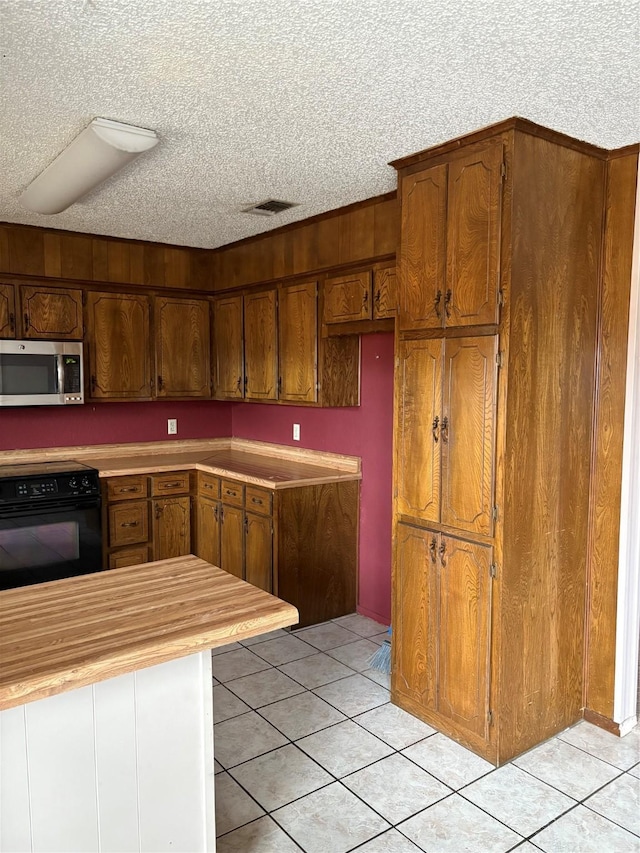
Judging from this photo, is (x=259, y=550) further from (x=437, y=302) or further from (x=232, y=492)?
(x=437, y=302)

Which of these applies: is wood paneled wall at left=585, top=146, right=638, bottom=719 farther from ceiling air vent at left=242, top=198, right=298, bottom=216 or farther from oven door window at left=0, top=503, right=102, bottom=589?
oven door window at left=0, top=503, right=102, bottom=589

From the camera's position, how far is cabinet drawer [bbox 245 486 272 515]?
3945 mm

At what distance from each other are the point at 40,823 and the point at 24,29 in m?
2.07

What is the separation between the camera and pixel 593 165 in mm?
2723

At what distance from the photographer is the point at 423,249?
110 inches

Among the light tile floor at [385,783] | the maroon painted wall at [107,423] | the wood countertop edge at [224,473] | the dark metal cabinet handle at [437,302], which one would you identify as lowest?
the light tile floor at [385,783]

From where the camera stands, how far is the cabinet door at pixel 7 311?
4.09m

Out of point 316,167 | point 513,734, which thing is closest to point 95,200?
point 316,167

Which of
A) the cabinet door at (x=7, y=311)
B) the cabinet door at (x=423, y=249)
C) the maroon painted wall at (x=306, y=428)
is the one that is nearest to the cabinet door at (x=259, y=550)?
the maroon painted wall at (x=306, y=428)

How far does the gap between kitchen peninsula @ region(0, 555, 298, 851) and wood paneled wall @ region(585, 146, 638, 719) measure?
5.36 ft

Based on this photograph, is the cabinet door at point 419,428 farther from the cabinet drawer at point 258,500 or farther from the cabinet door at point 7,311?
the cabinet door at point 7,311

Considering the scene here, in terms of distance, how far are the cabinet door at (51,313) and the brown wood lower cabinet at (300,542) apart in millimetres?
1440

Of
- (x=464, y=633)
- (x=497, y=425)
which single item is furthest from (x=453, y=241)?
(x=464, y=633)

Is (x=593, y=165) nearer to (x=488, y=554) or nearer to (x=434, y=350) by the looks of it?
(x=434, y=350)
